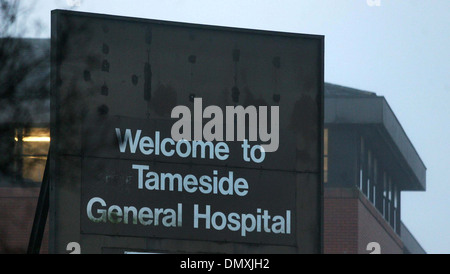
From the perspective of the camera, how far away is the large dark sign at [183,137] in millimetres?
15611

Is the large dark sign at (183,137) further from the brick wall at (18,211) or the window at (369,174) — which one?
the window at (369,174)

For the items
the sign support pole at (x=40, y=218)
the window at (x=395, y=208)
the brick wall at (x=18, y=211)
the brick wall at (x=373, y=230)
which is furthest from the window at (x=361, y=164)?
the sign support pole at (x=40, y=218)

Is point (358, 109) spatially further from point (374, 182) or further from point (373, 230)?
point (373, 230)

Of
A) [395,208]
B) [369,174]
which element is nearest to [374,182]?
[369,174]

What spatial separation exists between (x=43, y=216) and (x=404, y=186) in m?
29.8

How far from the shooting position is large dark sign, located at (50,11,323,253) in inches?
615

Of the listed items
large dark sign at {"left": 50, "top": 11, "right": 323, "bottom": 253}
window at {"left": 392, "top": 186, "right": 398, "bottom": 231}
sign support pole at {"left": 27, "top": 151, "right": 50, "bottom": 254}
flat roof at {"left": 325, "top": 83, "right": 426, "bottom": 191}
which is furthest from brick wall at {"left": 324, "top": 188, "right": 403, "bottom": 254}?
sign support pole at {"left": 27, "top": 151, "right": 50, "bottom": 254}

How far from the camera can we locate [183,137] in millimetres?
16312

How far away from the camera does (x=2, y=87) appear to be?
12.7 m

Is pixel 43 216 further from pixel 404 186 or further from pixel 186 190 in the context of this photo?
pixel 404 186

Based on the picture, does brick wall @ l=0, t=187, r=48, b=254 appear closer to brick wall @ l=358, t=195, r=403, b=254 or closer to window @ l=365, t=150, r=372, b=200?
brick wall @ l=358, t=195, r=403, b=254

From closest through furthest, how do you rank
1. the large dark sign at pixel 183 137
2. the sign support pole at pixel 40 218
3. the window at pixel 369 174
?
the large dark sign at pixel 183 137, the sign support pole at pixel 40 218, the window at pixel 369 174

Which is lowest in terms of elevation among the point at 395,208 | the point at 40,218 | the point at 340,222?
the point at 40,218

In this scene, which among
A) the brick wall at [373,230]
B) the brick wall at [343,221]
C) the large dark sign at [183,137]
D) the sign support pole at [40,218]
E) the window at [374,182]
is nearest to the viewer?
the large dark sign at [183,137]
